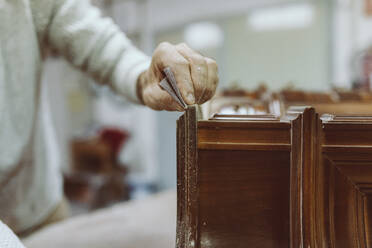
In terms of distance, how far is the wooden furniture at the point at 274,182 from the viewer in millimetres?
603

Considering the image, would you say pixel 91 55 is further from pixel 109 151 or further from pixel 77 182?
pixel 109 151

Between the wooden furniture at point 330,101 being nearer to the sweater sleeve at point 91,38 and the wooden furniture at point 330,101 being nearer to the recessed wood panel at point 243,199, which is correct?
the sweater sleeve at point 91,38

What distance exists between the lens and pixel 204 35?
5.25m

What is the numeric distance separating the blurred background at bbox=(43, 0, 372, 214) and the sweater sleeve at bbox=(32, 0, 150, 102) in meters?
2.59

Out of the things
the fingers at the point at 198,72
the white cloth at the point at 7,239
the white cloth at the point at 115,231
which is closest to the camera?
the white cloth at the point at 7,239

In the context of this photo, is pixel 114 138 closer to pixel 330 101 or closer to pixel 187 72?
pixel 330 101

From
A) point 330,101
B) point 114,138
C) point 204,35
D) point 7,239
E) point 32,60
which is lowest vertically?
point 114,138

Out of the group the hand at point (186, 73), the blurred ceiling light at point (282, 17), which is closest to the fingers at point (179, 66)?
the hand at point (186, 73)

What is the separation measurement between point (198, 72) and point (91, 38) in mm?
446

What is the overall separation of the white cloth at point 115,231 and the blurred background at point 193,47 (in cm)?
237

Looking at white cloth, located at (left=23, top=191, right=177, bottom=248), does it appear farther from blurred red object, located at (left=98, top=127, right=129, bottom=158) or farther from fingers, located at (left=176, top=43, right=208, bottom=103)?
blurred red object, located at (left=98, top=127, right=129, bottom=158)

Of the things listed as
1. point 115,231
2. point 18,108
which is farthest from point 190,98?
point 115,231

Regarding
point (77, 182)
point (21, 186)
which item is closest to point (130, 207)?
point (21, 186)

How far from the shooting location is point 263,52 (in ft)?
15.3
